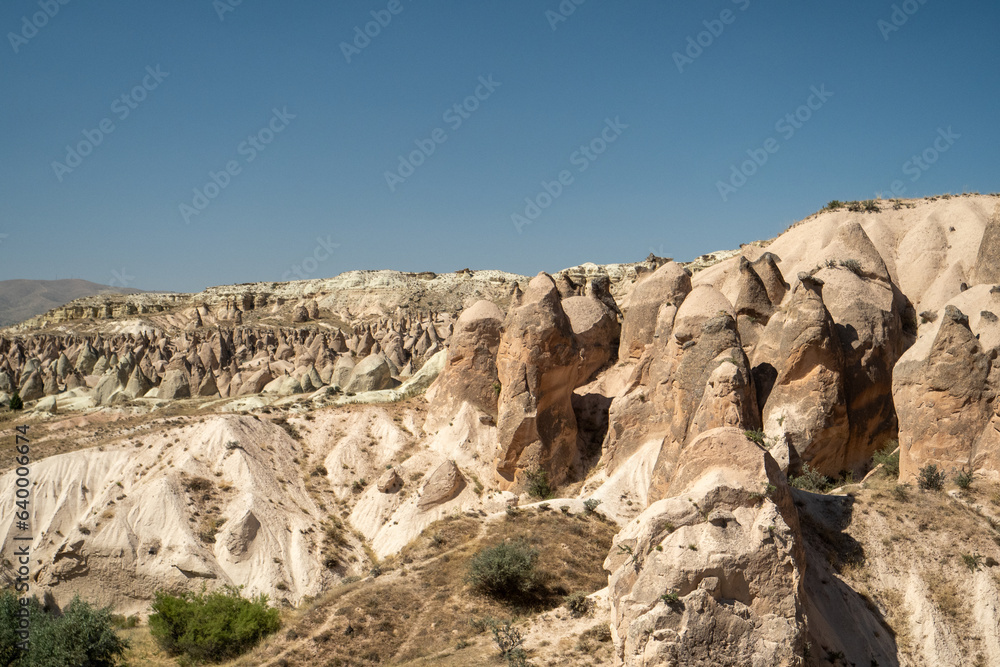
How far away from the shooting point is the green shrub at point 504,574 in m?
17.8

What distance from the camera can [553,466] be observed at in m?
25.6

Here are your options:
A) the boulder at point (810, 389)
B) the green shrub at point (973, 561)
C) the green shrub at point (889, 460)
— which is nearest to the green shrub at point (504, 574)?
the boulder at point (810, 389)

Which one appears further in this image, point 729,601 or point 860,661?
point 860,661

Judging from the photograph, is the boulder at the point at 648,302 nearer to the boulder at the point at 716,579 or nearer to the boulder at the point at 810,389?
the boulder at the point at 810,389

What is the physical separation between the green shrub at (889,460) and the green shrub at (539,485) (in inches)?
404

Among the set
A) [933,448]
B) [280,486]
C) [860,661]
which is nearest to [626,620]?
[860,661]

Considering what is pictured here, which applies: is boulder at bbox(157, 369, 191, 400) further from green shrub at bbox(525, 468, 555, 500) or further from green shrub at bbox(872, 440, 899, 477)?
green shrub at bbox(872, 440, 899, 477)

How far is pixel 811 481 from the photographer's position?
18688 millimetres

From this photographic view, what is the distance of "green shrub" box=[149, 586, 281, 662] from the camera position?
18.4 metres

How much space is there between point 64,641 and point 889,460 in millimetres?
22056

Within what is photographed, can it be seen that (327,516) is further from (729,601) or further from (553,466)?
(729,601)

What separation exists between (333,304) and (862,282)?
98.7m

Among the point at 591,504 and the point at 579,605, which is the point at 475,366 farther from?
the point at 579,605

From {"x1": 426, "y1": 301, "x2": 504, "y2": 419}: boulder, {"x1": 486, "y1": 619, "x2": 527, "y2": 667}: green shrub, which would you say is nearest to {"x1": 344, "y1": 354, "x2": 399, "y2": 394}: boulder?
{"x1": 426, "y1": 301, "x2": 504, "y2": 419}: boulder
